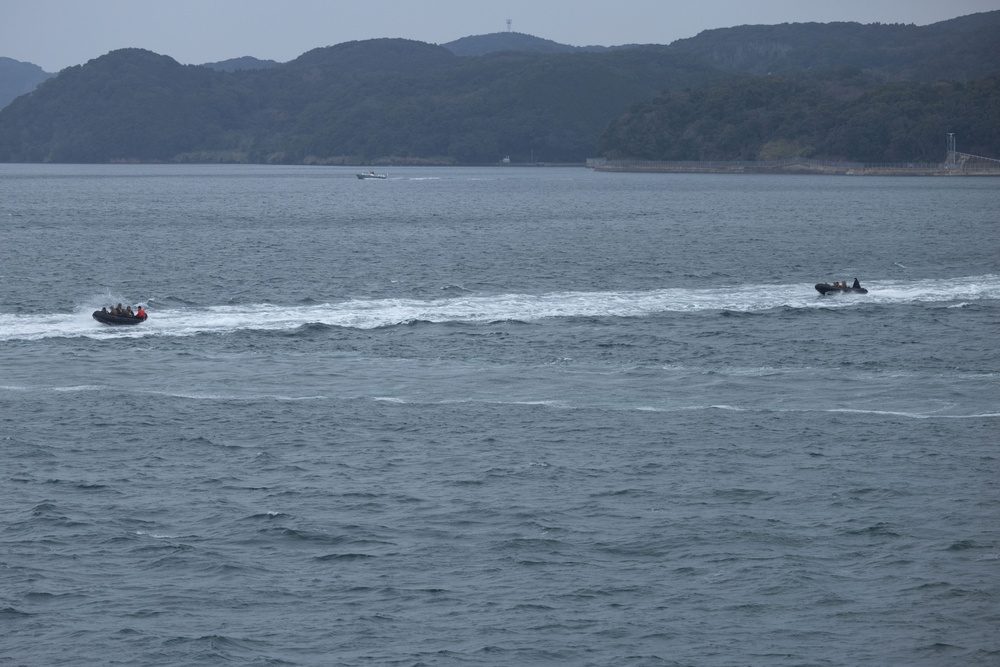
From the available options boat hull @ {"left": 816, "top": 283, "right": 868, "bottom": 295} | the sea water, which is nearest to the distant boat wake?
the sea water

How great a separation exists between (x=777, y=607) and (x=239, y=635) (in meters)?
14.9

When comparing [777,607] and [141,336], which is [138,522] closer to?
[777,607]

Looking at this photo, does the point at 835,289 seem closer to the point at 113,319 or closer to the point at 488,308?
the point at 488,308

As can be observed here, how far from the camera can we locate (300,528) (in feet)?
134

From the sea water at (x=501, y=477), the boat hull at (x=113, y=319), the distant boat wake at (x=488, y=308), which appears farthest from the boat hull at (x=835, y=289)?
the boat hull at (x=113, y=319)

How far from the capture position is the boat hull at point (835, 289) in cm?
8794

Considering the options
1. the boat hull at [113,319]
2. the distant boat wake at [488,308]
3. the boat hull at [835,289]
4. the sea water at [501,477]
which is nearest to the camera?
the sea water at [501,477]

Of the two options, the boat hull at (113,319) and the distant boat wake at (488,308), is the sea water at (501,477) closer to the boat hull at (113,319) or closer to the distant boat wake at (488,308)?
the distant boat wake at (488,308)

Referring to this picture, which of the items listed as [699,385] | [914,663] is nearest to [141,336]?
[699,385]

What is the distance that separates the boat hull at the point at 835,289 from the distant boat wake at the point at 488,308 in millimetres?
616

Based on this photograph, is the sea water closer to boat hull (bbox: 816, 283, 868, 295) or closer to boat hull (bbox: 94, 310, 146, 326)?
boat hull (bbox: 94, 310, 146, 326)

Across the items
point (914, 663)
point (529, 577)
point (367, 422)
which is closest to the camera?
point (914, 663)

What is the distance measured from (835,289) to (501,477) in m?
49.1

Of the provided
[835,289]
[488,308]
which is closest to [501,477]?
[488,308]
